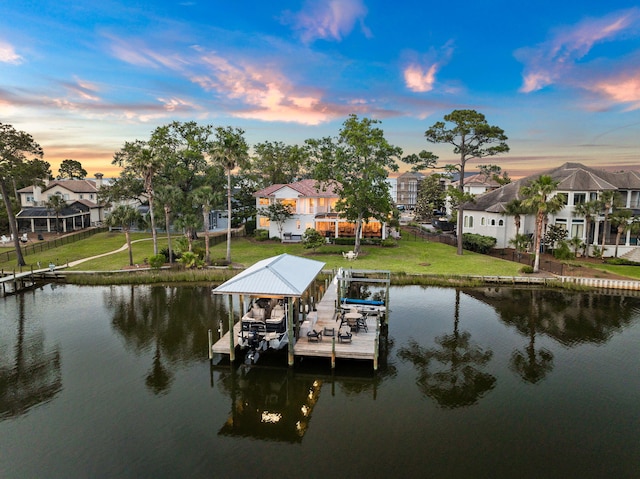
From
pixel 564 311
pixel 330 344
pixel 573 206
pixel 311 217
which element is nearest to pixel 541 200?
pixel 564 311

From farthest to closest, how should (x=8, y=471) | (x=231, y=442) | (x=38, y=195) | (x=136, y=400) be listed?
(x=38, y=195)
(x=136, y=400)
(x=231, y=442)
(x=8, y=471)

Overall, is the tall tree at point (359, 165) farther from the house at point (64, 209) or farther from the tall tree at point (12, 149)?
the house at point (64, 209)

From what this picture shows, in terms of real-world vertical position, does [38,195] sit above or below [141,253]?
above

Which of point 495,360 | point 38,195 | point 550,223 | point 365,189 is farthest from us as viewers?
point 38,195

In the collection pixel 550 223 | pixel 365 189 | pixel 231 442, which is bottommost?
pixel 231 442

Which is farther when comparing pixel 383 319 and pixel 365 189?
pixel 365 189

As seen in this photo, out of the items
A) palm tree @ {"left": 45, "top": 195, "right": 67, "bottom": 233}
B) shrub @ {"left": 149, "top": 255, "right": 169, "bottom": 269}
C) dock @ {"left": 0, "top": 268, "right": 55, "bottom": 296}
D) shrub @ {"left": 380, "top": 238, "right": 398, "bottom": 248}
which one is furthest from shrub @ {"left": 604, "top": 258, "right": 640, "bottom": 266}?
palm tree @ {"left": 45, "top": 195, "right": 67, "bottom": 233}

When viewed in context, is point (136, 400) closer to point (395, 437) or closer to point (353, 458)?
point (353, 458)

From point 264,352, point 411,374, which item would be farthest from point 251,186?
point 411,374
